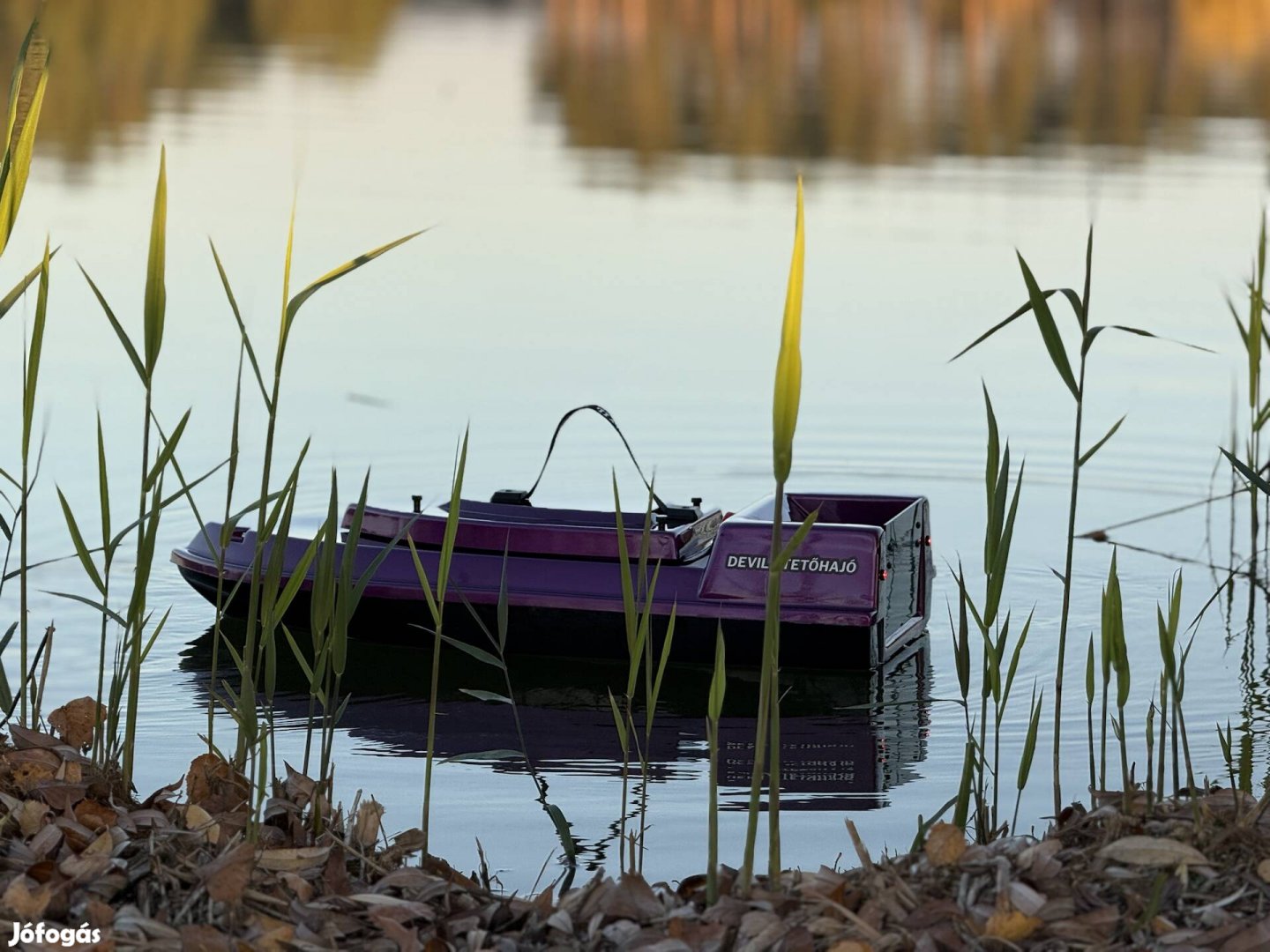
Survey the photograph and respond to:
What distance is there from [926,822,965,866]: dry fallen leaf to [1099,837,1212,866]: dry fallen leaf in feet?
1.17

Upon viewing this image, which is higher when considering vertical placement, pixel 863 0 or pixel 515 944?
pixel 863 0

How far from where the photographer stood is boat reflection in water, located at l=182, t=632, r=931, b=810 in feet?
23.9

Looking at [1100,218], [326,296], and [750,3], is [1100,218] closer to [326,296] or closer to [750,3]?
[326,296]

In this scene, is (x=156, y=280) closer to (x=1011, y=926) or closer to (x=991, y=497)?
(x=991, y=497)

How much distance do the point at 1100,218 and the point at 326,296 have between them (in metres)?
9.40

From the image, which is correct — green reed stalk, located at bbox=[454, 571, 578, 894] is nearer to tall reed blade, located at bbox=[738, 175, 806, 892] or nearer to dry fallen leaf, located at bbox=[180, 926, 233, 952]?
tall reed blade, located at bbox=[738, 175, 806, 892]

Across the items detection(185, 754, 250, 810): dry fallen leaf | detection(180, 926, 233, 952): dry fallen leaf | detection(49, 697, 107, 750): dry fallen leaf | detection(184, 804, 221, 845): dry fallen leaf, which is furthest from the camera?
detection(49, 697, 107, 750): dry fallen leaf

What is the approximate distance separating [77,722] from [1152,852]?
3106 millimetres

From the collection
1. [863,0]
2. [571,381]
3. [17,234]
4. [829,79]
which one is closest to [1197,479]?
[571,381]

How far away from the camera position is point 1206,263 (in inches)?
749

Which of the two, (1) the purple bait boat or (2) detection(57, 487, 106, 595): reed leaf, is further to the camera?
(1) the purple bait boat

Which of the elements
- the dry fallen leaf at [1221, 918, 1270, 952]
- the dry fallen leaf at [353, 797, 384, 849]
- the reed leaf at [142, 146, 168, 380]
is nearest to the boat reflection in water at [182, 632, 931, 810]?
the dry fallen leaf at [353, 797, 384, 849]

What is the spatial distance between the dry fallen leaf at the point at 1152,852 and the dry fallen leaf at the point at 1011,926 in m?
0.44

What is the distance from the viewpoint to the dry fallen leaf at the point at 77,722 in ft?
18.2
